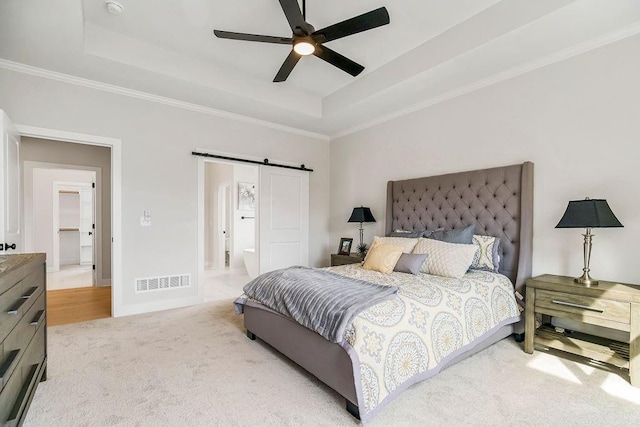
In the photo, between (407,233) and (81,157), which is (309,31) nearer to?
(407,233)

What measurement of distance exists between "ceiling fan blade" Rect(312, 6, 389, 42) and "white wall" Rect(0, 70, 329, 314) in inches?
99.6

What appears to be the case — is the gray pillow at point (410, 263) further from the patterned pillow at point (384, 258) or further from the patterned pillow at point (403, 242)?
the patterned pillow at point (403, 242)

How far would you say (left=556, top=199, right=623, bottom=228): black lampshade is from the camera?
2.27 metres

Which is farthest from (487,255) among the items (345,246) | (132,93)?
(132,93)

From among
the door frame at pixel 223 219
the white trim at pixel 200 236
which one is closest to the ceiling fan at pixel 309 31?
the white trim at pixel 200 236

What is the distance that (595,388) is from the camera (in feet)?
6.86

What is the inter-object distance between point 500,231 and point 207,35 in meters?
3.50

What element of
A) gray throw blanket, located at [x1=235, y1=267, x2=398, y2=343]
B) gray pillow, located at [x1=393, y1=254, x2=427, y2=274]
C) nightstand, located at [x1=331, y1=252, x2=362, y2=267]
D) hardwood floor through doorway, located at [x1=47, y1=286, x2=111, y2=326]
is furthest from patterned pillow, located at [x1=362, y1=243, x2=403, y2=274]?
hardwood floor through doorway, located at [x1=47, y1=286, x2=111, y2=326]

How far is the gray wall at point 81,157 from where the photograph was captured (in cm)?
484

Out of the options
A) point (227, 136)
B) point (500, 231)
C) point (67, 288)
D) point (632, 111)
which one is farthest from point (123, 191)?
point (632, 111)

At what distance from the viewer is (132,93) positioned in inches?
146

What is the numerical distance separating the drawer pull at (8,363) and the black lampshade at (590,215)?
342 centimetres

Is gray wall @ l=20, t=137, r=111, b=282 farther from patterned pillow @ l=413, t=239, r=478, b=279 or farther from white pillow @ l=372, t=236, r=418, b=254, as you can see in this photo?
patterned pillow @ l=413, t=239, r=478, b=279

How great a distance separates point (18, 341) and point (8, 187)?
1859mm
